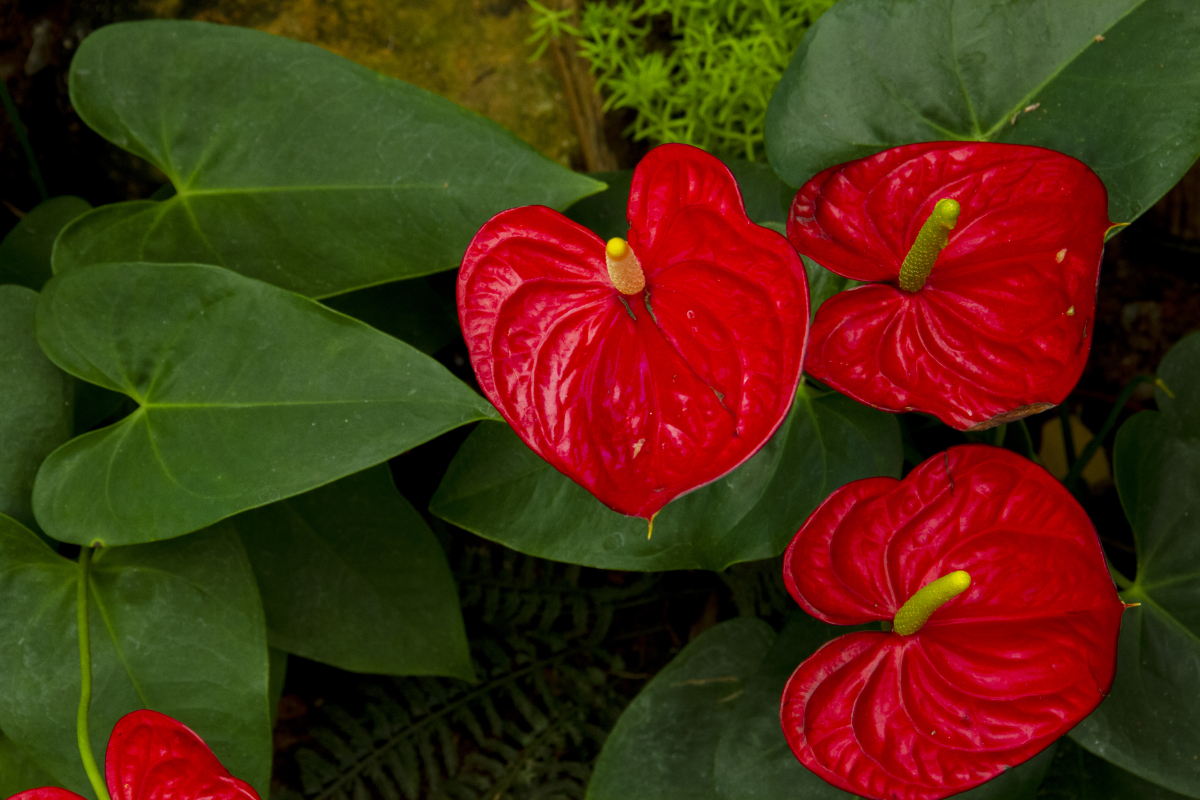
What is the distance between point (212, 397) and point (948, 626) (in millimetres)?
665

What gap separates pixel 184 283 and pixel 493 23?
24.1 inches

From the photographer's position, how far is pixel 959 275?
681 mm

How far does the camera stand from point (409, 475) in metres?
1.30

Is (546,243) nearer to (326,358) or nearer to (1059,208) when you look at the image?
(326,358)

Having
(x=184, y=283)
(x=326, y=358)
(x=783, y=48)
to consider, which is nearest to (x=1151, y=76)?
(x=783, y=48)

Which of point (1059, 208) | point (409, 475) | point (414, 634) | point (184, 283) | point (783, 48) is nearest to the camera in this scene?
point (1059, 208)

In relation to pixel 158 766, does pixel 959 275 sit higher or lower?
higher

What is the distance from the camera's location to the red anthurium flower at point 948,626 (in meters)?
0.62

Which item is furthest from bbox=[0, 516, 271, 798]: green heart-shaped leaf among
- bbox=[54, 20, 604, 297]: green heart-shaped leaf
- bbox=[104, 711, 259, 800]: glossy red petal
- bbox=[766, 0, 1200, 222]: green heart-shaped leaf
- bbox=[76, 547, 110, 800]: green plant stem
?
bbox=[766, 0, 1200, 222]: green heart-shaped leaf

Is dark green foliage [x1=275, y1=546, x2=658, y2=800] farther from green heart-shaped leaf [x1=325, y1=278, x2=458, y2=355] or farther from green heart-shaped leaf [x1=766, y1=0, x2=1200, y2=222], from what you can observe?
green heart-shaped leaf [x1=766, y1=0, x2=1200, y2=222]

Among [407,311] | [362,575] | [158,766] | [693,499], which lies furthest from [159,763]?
[407,311]

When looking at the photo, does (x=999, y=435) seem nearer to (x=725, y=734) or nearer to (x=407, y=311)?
(x=725, y=734)

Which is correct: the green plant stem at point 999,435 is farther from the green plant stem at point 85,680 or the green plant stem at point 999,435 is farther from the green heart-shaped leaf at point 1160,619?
the green plant stem at point 85,680

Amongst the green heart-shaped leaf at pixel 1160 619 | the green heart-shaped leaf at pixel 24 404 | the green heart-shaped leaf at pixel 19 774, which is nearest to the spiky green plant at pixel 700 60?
the green heart-shaped leaf at pixel 1160 619
